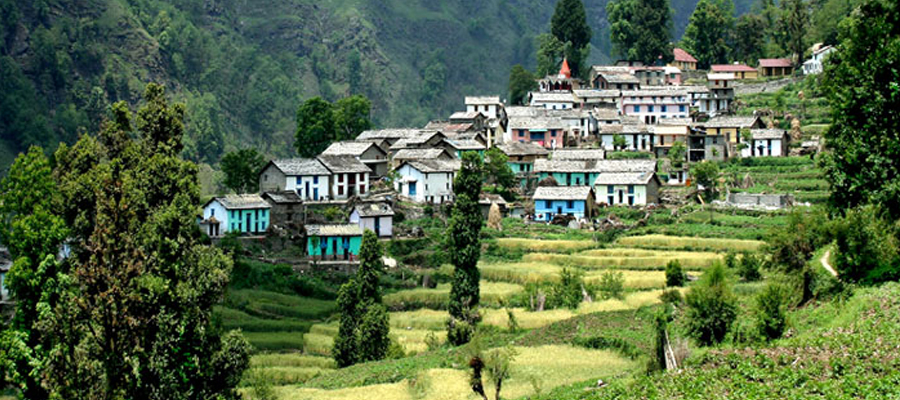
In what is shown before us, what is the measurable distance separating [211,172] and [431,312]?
222 feet

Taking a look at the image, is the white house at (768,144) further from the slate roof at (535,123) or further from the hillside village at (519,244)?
the slate roof at (535,123)

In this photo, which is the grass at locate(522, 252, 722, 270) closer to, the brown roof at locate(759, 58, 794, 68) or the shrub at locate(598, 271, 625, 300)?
the shrub at locate(598, 271, 625, 300)

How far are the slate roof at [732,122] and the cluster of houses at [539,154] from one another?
0.08 m

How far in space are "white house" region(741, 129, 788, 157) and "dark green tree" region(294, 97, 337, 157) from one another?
1277 inches

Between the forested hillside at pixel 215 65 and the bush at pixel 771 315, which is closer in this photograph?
the bush at pixel 771 315

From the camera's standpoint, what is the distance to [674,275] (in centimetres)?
6169

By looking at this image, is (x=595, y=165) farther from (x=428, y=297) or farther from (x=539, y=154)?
(x=428, y=297)

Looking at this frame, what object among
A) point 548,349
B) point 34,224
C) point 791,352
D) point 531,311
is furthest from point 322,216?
point 791,352

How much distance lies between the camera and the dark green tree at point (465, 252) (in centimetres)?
5800

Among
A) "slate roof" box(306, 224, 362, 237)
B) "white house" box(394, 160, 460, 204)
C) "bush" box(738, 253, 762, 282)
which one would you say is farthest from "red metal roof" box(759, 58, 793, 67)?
"bush" box(738, 253, 762, 282)

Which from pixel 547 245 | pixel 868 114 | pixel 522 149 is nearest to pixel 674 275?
pixel 547 245

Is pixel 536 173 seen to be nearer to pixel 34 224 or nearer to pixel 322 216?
pixel 322 216

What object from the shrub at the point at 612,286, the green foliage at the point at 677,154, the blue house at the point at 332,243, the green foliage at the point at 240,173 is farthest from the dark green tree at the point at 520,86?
the shrub at the point at 612,286

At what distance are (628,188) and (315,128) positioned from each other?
90.3 ft
